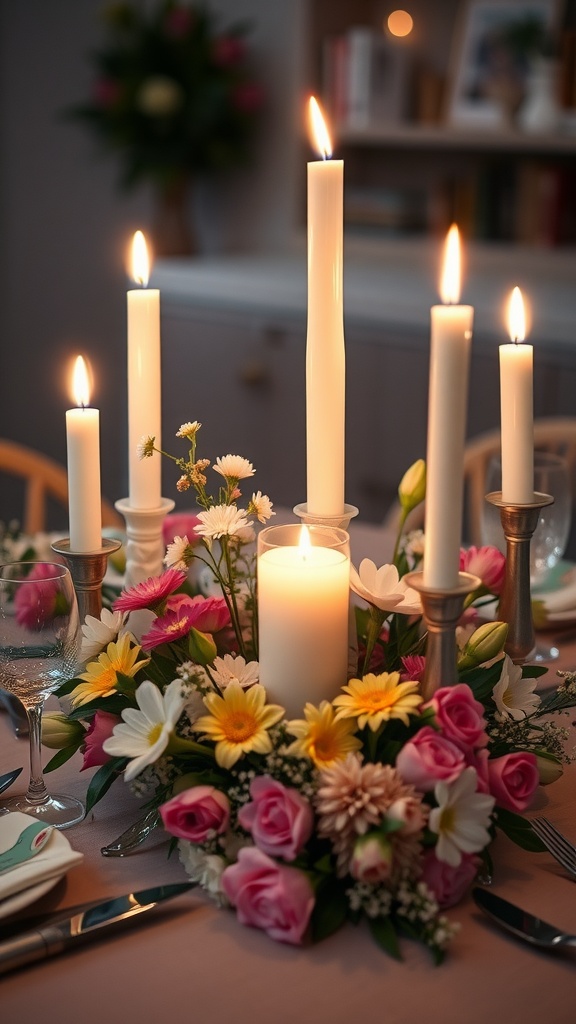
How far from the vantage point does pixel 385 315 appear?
2.70m

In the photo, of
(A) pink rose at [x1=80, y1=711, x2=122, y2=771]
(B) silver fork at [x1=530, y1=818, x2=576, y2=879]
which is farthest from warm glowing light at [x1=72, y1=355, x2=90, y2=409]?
(B) silver fork at [x1=530, y1=818, x2=576, y2=879]

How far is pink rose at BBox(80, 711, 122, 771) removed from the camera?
0.80 meters

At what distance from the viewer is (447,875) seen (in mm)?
722

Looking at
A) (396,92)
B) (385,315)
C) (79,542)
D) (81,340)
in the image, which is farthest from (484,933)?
(81,340)

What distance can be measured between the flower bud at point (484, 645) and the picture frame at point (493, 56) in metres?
2.39

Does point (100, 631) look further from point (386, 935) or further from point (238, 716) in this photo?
point (386, 935)

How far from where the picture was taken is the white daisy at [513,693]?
80 cm

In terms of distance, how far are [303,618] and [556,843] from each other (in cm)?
24

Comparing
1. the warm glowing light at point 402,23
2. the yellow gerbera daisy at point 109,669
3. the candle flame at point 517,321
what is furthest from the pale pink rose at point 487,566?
the warm glowing light at point 402,23

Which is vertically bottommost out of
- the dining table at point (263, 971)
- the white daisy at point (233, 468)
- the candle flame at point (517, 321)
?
the dining table at point (263, 971)

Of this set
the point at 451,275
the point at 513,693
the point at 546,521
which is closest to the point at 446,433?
the point at 451,275

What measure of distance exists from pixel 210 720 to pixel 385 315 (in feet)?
6.75

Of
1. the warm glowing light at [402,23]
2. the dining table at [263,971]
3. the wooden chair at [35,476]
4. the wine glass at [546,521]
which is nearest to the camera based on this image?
the dining table at [263,971]

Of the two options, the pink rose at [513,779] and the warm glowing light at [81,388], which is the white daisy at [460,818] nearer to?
the pink rose at [513,779]
